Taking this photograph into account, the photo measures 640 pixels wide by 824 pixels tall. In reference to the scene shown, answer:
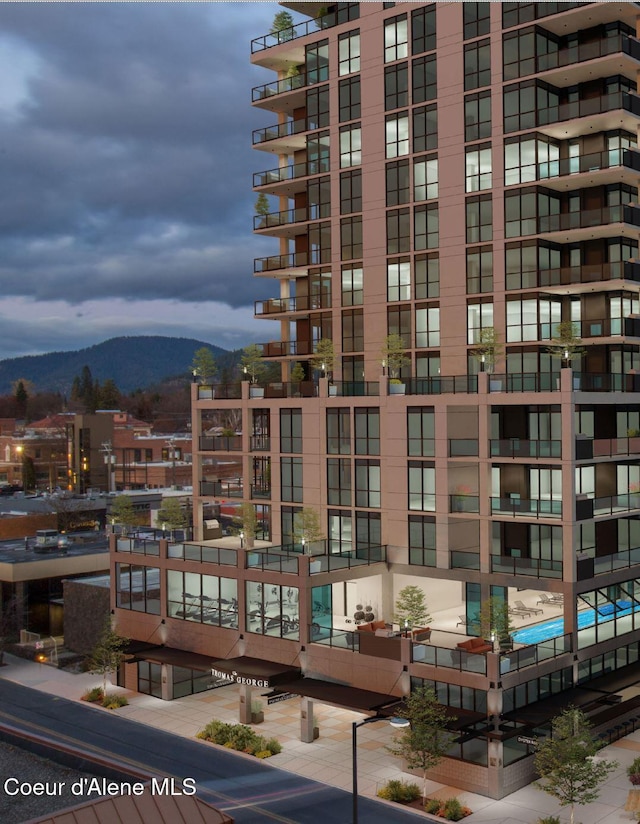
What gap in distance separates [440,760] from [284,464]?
22.7 meters

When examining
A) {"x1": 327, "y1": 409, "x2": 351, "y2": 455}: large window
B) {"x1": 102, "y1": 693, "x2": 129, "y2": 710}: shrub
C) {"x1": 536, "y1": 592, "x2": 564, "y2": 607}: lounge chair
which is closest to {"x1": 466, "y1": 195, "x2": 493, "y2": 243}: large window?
{"x1": 327, "y1": 409, "x2": 351, "y2": 455}: large window

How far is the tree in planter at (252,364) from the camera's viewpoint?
60.9m

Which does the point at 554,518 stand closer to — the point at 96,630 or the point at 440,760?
the point at 440,760

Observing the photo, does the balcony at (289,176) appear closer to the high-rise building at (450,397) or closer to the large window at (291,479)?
the high-rise building at (450,397)

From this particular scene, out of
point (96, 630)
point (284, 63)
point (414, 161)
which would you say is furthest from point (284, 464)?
point (284, 63)

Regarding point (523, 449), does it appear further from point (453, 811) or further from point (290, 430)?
point (453, 811)

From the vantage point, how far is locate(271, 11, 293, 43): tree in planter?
64312mm

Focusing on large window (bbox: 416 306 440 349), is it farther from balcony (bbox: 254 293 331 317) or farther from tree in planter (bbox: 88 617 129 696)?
tree in planter (bbox: 88 617 129 696)

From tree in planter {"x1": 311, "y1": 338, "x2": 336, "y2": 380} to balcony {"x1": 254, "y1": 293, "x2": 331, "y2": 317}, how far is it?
2630 millimetres

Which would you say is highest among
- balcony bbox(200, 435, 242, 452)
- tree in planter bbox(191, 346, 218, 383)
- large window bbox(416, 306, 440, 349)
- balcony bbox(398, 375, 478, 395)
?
large window bbox(416, 306, 440, 349)

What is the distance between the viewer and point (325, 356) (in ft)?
195

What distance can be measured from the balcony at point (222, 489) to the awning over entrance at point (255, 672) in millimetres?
14869

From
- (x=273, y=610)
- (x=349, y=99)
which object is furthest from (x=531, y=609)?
(x=349, y=99)

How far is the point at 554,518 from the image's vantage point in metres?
45.1
